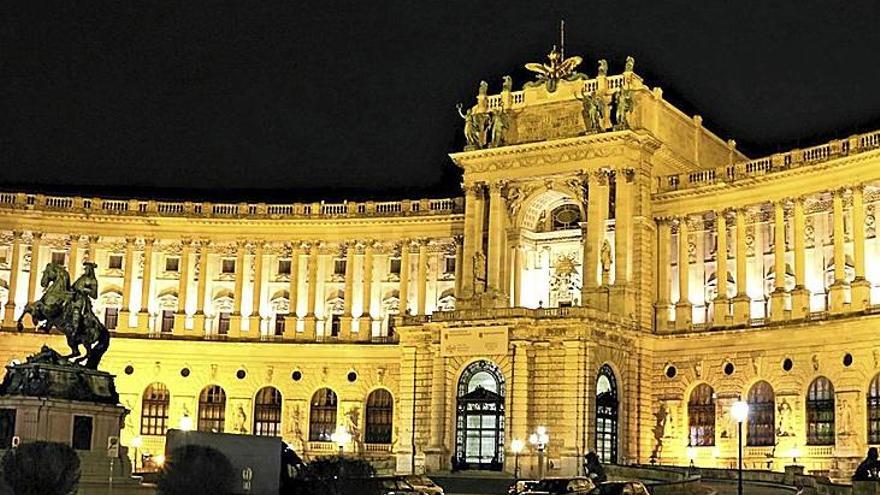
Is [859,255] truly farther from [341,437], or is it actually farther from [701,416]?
[341,437]

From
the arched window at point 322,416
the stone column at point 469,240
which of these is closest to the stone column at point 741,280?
the stone column at point 469,240

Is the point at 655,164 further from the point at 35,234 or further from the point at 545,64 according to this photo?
the point at 35,234

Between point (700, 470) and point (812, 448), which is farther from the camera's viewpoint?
point (812, 448)

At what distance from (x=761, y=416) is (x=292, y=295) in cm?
3112

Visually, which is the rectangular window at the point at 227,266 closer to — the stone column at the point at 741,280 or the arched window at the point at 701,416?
the arched window at the point at 701,416

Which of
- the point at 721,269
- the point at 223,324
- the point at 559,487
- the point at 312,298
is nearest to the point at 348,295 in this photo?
the point at 312,298

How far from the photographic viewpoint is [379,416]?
82.7 m

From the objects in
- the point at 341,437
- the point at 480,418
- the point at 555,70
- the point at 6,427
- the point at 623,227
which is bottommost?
the point at 341,437

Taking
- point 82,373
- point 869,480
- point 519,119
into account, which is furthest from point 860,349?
point 82,373

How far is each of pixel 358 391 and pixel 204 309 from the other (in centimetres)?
1145

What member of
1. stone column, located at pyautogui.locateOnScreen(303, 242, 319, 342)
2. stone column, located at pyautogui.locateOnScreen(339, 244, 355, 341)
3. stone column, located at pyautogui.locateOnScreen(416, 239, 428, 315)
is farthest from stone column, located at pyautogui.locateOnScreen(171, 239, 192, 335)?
stone column, located at pyautogui.locateOnScreen(416, 239, 428, 315)

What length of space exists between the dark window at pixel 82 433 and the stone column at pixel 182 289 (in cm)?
4352

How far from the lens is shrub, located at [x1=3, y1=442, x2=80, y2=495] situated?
31.1 metres

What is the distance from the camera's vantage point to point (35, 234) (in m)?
85.1
